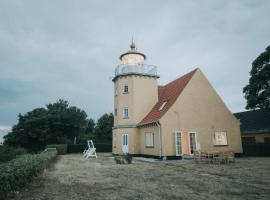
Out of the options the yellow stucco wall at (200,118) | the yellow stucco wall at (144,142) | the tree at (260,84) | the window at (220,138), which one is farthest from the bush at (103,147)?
the tree at (260,84)

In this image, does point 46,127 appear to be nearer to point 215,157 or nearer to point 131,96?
point 131,96

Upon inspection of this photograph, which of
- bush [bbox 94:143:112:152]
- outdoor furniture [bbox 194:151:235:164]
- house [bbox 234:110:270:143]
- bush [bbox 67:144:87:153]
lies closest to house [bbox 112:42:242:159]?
outdoor furniture [bbox 194:151:235:164]

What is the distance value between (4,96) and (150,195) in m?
93.5

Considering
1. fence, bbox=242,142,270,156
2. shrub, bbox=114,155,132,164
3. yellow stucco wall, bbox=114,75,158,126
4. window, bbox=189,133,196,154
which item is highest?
yellow stucco wall, bbox=114,75,158,126

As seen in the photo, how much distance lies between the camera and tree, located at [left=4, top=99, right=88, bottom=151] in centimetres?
3703

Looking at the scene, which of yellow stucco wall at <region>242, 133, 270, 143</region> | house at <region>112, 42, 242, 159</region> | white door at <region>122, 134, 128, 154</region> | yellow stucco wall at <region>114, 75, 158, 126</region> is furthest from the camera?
yellow stucco wall at <region>242, 133, 270, 143</region>

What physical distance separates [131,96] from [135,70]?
3.20 metres

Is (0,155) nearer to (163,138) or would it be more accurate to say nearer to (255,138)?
(163,138)

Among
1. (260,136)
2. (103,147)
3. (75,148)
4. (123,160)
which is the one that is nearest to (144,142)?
(123,160)

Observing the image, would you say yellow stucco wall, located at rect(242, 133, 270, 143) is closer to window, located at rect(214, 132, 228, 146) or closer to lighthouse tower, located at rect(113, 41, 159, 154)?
window, located at rect(214, 132, 228, 146)

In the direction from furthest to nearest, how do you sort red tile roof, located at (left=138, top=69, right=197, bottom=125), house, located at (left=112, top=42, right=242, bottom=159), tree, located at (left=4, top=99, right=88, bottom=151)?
1. tree, located at (left=4, top=99, right=88, bottom=151)
2. red tile roof, located at (left=138, top=69, right=197, bottom=125)
3. house, located at (left=112, top=42, right=242, bottom=159)

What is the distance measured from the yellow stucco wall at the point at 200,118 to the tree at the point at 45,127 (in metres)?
24.7

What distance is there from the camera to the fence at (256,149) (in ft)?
75.3

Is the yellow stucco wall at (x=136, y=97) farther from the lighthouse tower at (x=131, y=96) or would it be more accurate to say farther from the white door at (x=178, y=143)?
the white door at (x=178, y=143)
